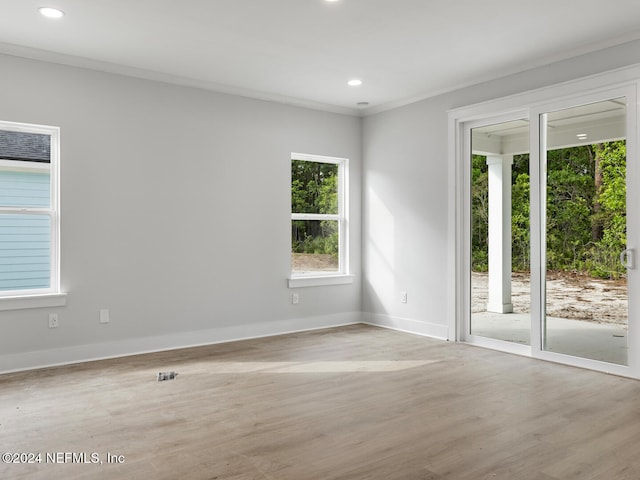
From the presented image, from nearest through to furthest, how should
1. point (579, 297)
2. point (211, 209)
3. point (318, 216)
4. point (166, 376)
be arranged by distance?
point (166, 376), point (579, 297), point (211, 209), point (318, 216)

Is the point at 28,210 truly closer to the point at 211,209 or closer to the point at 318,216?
the point at 211,209

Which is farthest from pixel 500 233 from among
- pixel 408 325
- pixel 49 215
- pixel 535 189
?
pixel 49 215

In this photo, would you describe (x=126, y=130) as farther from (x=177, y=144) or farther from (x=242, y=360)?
(x=242, y=360)

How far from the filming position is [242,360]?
15.1ft

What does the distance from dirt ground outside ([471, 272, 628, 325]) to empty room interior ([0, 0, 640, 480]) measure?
2cm

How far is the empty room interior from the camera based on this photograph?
2.96 meters

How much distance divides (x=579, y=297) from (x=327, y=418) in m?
2.58

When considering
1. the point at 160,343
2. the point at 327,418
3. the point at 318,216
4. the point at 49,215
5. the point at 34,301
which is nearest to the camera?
the point at 327,418

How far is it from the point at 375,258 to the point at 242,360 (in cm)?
241

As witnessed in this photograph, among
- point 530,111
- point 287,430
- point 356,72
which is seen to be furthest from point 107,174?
point 530,111

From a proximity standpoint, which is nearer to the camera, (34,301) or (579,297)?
(34,301)

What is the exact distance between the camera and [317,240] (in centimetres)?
627

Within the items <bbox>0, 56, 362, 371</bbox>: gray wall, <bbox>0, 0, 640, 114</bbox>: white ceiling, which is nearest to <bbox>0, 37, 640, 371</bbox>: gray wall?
<bbox>0, 56, 362, 371</bbox>: gray wall

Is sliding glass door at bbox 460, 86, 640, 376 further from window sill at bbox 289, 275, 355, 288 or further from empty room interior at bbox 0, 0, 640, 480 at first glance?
window sill at bbox 289, 275, 355, 288
